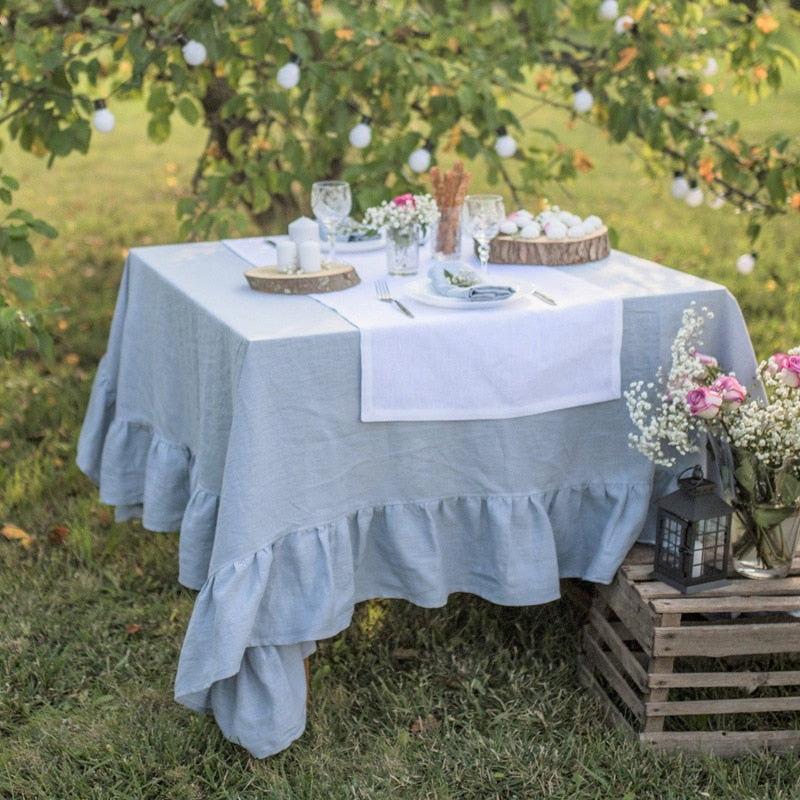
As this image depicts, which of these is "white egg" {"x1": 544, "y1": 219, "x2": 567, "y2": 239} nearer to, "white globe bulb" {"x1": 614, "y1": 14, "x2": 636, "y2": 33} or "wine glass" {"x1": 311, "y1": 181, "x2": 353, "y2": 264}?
"wine glass" {"x1": 311, "y1": 181, "x2": 353, "y2": 264}

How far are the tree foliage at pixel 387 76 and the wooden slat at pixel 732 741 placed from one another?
1.79 metres

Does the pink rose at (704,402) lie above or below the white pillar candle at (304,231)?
below

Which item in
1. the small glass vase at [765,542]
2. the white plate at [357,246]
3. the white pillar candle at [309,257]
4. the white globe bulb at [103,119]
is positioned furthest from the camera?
the white globe bulb at [103,119]

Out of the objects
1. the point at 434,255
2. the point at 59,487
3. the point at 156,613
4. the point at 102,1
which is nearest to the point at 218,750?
the point at 156,613

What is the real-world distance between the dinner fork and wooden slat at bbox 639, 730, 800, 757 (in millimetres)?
953

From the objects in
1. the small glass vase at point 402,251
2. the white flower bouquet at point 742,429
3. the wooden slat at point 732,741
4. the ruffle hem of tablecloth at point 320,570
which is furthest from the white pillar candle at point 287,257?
the wooden slat at point 732,741

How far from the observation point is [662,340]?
7.20 feet

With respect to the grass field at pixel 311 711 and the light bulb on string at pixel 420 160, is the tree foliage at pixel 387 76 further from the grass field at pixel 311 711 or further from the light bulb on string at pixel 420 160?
the grass field at pixel 311 711

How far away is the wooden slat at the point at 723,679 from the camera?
2010 millimetres

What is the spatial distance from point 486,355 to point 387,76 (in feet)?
5.64

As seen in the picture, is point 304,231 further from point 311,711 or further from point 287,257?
point 311,711

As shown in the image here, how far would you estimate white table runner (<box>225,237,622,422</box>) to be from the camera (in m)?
1.97

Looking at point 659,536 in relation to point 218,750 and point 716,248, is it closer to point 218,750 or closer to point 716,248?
point 218,750

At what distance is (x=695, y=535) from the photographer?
6.49ft
